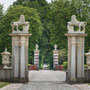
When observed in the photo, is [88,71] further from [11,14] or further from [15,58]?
[11,14]

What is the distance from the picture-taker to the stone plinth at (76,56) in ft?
53.6

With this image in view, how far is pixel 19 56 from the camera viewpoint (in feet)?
54.1

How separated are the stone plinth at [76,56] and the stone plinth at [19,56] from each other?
2975 mm

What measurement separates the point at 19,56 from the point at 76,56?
3.82m

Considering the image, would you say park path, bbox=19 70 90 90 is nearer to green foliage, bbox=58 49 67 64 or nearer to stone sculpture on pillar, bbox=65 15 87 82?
stone sculpture on pillar, bbox=65 15 87 82

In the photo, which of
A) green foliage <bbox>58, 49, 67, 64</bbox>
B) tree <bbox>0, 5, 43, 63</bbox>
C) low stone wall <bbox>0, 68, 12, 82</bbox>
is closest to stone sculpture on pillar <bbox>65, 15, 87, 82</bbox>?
low stone wall <bbox>0, 68, 12, 82</bbox>

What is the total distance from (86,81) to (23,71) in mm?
4245

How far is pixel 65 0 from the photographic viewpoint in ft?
116

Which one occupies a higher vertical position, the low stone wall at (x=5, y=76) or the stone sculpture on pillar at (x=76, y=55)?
the stone sculpture on pillar at (x=76, y=55)

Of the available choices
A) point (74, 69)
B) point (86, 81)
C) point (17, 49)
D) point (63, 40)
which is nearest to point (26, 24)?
point (17, 49)

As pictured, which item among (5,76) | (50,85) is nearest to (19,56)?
(5,76)

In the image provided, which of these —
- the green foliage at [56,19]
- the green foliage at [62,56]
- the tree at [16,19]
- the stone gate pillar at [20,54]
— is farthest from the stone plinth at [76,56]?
the green foliage at [62,56]

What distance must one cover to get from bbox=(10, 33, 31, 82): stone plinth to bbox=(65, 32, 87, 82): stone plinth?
2.97m

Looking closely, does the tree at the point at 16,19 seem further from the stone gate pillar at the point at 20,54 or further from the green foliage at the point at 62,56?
the stone gate pillar at the point at 20,54
